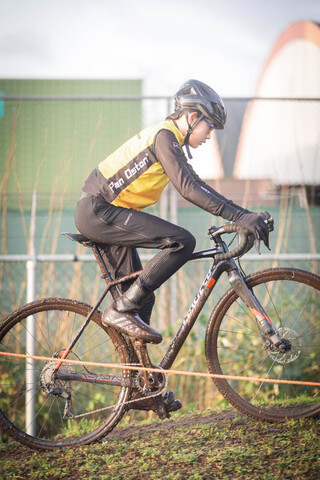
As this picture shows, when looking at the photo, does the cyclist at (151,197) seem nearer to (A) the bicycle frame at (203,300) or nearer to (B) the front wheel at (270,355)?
(A) the bicycle frame at (203,300)

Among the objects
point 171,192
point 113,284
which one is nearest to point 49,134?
point 171,192

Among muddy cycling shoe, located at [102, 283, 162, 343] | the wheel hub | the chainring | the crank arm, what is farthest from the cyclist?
the wheel hub

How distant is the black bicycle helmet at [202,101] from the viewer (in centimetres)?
322

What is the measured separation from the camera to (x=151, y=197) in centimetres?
333

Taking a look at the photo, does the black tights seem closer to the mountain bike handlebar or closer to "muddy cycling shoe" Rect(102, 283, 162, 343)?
"muddy cycling shoe" Rect(102, 283, 162, 343)

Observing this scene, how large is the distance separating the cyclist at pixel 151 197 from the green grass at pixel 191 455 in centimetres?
68

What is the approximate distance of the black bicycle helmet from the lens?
3221 millimetres

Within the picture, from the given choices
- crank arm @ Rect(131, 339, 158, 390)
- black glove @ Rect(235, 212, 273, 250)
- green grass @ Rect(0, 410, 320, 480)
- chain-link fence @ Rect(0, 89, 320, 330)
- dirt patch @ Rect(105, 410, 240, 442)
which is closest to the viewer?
green grass @ Rect(0, 410, 320, 480)

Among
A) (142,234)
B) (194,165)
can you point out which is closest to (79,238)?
(142,234)

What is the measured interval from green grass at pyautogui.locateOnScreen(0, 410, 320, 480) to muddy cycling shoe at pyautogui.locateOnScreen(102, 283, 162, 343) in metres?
0.67

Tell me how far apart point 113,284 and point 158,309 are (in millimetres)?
2040

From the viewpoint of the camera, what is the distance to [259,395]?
4883mm

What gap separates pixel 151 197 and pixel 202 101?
0.64 meters

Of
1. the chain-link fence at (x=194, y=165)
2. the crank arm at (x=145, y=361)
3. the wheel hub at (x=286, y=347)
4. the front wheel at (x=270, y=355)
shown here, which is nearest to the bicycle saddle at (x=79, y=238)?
the crank arm at (x=145, y=361)
